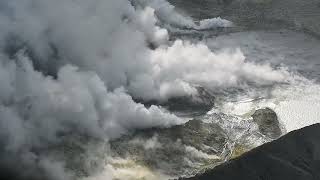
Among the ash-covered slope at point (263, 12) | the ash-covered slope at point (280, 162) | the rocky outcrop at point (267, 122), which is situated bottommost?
the ash-covered slope at point (280, 162)

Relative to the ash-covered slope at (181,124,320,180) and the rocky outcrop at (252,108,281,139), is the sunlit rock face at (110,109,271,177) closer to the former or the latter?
the rocky outcrop at (252,108,281,139)

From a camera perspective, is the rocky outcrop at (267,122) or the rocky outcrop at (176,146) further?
the rocky outcrop at (267,122)

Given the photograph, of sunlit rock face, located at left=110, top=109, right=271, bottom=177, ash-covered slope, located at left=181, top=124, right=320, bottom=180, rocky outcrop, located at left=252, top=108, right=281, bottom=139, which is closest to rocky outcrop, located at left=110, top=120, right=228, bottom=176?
sunlit rock face, located at left=110, top=109, right=271, bottom=177

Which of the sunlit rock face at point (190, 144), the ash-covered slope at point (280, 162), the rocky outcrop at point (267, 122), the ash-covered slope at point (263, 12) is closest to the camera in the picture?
the ash-covered slope at point (280, 162)

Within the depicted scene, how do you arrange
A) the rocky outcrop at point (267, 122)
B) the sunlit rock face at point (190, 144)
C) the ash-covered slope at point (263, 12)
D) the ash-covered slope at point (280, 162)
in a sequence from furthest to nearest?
the ash-covered slope at point (263, 12), the rocky outcrop at point (267, 122), the sunlit rock face at point (190, 144), the ash-covered slope at point (280, 162)

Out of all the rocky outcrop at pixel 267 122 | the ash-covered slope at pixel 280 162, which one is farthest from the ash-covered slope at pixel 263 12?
the ash-covered slope at pixel 280 162

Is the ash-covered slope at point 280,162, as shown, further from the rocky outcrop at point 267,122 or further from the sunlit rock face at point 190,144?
the rocky outcrop at point 267,122
